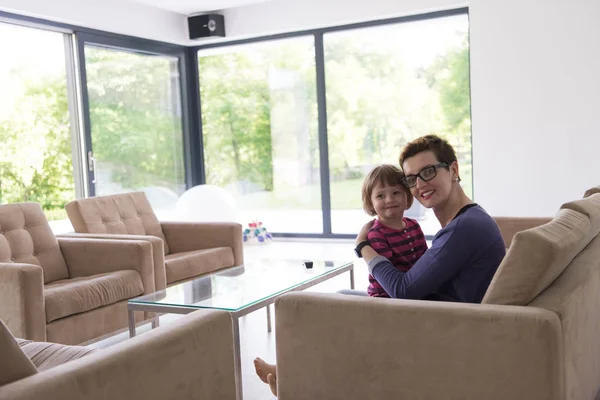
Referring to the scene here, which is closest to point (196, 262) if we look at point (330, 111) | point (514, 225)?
point (514, 225)

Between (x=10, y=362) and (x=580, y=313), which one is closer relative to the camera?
(x=10, y=362)

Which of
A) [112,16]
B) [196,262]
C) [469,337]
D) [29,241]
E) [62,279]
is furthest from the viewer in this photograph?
[112,16]

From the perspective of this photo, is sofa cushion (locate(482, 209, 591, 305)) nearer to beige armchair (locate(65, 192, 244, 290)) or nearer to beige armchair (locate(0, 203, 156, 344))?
beige armchair (locate(0, 203, 156, 344))

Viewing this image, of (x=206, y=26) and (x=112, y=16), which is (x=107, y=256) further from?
(x=206, y=26)

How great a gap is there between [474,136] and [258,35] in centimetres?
267

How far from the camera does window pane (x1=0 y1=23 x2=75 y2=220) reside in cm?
561

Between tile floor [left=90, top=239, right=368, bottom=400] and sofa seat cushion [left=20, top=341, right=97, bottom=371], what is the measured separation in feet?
1.27

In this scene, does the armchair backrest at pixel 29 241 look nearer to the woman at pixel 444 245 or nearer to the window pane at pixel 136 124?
the woman at pixel 444 245

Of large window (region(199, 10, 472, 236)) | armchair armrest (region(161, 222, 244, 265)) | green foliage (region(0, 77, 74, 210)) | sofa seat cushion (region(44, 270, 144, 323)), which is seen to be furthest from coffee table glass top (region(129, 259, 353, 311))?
large window (region(199, 10, 472, 236))

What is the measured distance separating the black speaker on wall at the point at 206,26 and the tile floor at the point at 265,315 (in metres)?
2.34

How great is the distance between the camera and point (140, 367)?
1659 mm

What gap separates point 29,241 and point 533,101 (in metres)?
4.32

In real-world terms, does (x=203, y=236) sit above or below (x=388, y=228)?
below

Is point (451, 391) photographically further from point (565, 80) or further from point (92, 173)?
point (92, 173)
